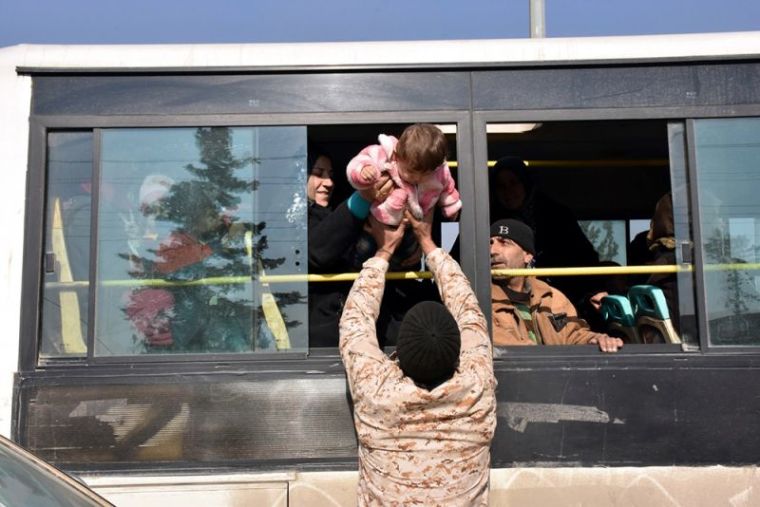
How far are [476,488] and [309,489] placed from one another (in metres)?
0.81

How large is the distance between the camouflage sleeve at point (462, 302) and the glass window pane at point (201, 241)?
2.07 ft

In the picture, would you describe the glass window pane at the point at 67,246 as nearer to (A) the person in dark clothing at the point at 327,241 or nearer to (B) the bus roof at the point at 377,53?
(B) the bus roof at the point at 377,53

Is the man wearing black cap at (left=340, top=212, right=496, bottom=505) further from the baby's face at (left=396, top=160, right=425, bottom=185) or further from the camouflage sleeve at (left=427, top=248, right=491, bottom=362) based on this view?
the baby's face at (left=396, top=160, right=425, bottom=185)

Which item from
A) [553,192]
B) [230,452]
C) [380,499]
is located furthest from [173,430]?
[553,192]

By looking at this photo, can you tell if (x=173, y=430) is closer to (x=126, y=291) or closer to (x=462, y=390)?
(x=126, y=291)

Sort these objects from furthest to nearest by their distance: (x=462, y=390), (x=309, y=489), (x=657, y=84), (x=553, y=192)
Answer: (x=553, y=192)
(x=657, y=84)
(x=309, y=489)
(x=462, y=390)

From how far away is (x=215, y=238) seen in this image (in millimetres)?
3758

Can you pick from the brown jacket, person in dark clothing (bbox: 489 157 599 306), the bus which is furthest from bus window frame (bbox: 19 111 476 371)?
person in dark clothing (bbox: 489 157 599 306)

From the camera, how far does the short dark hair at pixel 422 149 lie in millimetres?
3373

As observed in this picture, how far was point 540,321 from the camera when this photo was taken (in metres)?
4.12

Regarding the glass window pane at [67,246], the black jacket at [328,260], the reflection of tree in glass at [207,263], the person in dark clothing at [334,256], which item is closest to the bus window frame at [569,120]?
the person in dark clothing at [334,256]

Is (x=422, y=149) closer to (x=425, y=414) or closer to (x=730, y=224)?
(x=425, y=414)

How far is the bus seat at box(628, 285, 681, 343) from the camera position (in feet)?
13.0

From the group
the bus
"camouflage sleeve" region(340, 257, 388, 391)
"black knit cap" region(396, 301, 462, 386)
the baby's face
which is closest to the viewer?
"black knit cap" region(396, 301, 462, 386)
